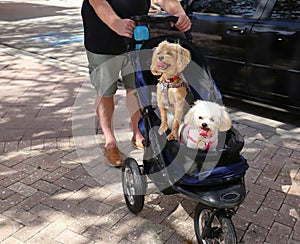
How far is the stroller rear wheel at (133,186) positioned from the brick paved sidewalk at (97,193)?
0.35ft

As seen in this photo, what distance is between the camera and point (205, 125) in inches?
87.4

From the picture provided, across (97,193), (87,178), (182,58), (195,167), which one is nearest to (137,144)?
(87,178)

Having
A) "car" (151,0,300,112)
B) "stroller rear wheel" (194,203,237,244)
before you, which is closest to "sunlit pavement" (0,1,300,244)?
"stroller rear wheel" (194,203,237,244)

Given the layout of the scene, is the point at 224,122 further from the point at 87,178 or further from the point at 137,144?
the point at 137,144

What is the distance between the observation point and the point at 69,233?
9.07ft

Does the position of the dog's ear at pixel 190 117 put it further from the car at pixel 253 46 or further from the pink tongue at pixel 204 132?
the car at pixel 253 46

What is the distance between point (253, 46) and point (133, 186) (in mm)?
2501

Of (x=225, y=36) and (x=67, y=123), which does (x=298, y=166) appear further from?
(x=67, y=123)

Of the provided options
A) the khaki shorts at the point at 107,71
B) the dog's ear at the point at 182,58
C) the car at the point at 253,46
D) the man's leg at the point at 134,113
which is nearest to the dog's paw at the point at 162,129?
the dog's ear at the point at 182,58

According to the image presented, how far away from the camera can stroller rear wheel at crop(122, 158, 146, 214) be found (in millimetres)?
2760

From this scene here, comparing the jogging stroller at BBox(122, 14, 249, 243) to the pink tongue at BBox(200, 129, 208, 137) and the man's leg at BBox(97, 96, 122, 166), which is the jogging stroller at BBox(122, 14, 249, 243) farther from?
the man's leg at BBox(97, 96, 122, 166)

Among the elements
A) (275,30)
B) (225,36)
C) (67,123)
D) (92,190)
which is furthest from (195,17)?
(92,190)

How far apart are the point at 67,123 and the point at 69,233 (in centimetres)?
205

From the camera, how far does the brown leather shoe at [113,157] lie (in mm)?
3613
